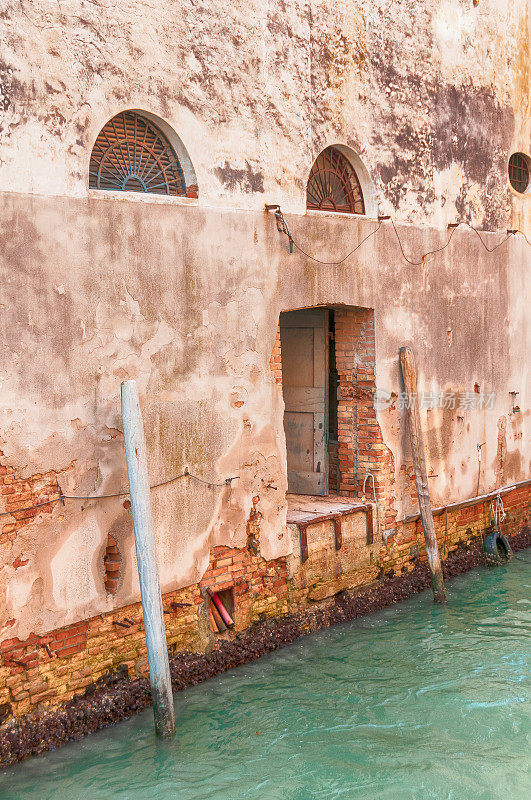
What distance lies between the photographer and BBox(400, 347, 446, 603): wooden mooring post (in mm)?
8672

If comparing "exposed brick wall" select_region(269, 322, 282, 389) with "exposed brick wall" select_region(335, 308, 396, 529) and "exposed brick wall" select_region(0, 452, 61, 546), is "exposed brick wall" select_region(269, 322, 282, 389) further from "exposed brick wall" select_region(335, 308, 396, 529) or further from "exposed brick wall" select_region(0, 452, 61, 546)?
"exposed brick wall" select_region(0, 452, 61, 546)

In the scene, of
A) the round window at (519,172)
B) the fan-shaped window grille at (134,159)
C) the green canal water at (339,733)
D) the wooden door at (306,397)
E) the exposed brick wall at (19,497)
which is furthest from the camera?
the round window at (519,172)

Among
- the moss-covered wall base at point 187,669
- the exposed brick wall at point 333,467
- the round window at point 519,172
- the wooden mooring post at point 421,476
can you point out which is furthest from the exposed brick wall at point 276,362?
the round window at point 519,172

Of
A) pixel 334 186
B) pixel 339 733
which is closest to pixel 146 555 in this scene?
pixel 339 733

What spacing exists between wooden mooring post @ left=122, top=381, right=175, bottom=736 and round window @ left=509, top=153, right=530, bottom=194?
6.37 m

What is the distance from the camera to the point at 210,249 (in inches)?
270

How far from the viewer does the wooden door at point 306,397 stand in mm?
9273

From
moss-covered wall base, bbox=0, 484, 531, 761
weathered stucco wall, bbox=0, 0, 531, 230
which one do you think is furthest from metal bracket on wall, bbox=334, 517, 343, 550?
weathered stucco wall, bbox=0, 0, 531, 230

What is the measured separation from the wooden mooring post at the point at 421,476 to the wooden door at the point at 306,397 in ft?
3.05

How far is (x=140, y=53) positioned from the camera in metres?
6.25

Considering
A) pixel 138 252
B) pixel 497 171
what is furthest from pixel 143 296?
pixel 497 171

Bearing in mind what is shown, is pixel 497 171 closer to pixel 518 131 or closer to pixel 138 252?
pixel 518 131

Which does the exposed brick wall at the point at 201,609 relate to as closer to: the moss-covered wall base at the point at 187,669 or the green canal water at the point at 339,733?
the moss-covered wall base at the point at 187,669

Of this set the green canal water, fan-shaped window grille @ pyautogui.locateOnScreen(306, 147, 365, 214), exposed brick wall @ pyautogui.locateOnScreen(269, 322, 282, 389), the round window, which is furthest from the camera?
the round window
